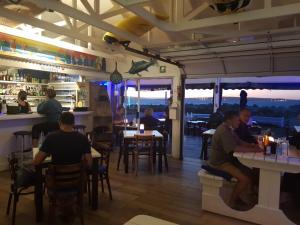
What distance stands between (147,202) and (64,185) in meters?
1.56

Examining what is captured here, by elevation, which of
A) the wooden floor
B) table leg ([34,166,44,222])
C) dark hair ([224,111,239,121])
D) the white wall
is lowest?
the wooden floor

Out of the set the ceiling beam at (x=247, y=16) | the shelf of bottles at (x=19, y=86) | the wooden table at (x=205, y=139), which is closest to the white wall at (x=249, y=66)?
the wooden table at (x=205, y=139)

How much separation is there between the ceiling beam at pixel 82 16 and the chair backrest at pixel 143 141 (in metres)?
1.96

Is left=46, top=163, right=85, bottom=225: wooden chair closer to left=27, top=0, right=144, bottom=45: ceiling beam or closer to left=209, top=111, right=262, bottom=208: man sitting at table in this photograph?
left=27, top=0, right=144, bottom=45: ceiling beam

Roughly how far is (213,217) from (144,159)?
3359mm

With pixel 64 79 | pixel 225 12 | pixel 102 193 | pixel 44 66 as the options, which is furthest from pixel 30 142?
pixel 225 12

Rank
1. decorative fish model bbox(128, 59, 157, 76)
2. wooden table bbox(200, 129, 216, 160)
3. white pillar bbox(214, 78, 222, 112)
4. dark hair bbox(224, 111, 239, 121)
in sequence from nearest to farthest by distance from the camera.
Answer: dark hair bbox(224, 111, 239, 121), decorative fish model bbox(128, 59, 157, 76), wooden table bbox(200, 129, 216, 160), white pillar bbox(214, 78, 222, 112)

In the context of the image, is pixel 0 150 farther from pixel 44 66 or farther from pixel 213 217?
pixel 213 217

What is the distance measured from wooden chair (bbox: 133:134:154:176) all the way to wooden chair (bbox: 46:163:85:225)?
242cm

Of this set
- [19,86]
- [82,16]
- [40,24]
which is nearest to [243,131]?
[82,16]

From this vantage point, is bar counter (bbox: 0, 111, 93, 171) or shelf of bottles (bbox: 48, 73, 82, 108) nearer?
bar counter (bbox: 0, 111, 93, 171)

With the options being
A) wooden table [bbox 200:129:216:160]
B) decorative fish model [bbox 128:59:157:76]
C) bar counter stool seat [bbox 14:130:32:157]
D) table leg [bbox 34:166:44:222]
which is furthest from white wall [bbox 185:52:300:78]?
table leg [bbox 34:166:44:222]

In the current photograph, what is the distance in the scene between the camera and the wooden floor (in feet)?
11.3

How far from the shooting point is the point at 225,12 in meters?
3.06
